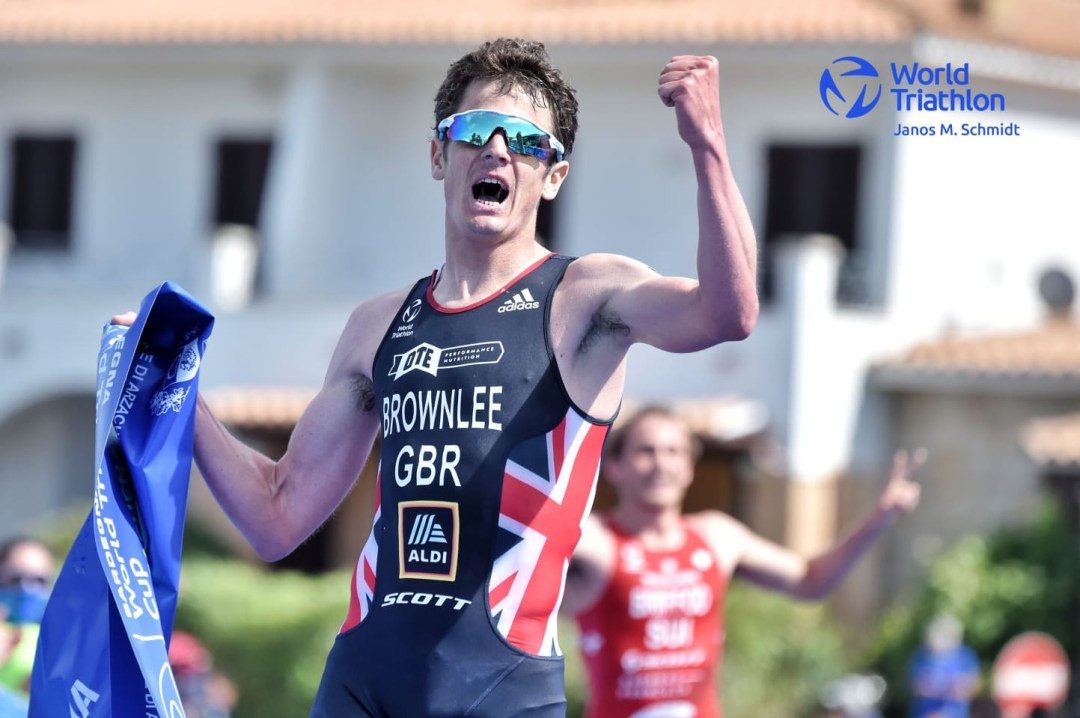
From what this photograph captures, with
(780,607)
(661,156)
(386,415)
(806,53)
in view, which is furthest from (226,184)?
(386,415)

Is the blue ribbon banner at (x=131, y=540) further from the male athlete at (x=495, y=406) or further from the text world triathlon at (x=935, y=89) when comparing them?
the text world triathlon at (x=935, y=89)

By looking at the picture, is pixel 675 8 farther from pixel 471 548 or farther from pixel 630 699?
pixel 471 548

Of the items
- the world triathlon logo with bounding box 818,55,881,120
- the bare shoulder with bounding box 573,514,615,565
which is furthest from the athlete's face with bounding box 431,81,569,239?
the world triathlon logo with bounding box 818,55,881,120

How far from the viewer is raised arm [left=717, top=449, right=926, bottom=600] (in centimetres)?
676

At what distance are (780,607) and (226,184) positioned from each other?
11.0 metres

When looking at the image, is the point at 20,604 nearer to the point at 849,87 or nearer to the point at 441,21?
the point at 849,87

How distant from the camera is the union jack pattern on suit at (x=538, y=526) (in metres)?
4.12

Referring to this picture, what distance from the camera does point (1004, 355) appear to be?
64.6 ft

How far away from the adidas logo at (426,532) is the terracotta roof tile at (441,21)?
1679 centimetres

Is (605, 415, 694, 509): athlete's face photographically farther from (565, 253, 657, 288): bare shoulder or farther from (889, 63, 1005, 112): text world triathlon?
(889, 63, 1005, 112): text world triathlon

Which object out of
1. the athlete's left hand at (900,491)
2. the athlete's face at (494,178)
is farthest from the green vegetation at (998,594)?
the athlete's face at (494,178)

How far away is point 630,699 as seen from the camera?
7039 mm

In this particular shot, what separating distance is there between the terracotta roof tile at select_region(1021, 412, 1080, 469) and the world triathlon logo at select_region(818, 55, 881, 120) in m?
3.53

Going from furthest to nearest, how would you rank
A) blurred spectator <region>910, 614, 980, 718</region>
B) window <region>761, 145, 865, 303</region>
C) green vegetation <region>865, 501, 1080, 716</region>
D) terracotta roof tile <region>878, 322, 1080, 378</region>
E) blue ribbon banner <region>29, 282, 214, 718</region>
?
window <region>761, 145, 865, 303</region>
terracotta roof tile <region>878, 322, 1080, 378</region>
green vegetation <region>865, 501, 1080, 716</region>
blurred spectator <region>910, 614, 980, 718</region>
blue ribbon banner <region>29, 282, 214, 718</region>
